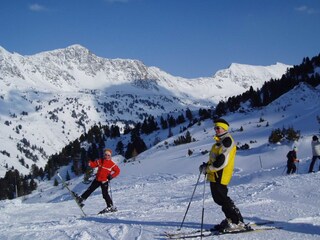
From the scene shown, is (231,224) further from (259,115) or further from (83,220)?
(259,115)

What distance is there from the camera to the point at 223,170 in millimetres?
8195

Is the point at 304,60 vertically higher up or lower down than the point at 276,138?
higher up

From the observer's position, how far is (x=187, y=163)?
3400cm

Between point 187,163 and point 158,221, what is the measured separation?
2423 centimetres

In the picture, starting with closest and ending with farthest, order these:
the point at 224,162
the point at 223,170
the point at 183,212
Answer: the point at 224,162
the point at 223,170
the point at 183,212

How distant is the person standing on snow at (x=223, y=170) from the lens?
317 inches

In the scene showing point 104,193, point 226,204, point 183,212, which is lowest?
point 183,212

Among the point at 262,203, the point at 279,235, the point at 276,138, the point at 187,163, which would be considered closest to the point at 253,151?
the point at 276,138

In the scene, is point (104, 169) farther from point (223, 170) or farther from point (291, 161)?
point (291, 161)

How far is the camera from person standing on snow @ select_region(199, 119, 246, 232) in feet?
26.4

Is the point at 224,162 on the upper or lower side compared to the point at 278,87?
lower

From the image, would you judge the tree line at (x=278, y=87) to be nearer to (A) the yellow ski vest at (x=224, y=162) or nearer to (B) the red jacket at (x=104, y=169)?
(B) the red jacket at (x=104, y=169)

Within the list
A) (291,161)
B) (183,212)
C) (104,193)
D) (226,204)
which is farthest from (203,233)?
(291,161)

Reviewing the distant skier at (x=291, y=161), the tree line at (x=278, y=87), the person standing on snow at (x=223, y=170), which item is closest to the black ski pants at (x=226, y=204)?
Result: the person standing on snow at (x=223, y=170)
